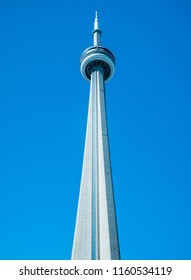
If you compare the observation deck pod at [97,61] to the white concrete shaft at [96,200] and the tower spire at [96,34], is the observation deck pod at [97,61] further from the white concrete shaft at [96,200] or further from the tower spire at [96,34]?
the white concrete shaft at [96,200]

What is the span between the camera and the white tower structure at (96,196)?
1335 inches

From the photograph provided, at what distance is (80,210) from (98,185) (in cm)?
449

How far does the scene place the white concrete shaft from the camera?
1335 inches

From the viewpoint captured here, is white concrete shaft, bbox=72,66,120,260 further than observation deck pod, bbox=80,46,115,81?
No

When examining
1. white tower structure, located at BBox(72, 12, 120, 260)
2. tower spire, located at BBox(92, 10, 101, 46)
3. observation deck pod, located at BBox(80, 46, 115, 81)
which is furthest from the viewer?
tower spire, located at BBox(92, 10, 101, 46)

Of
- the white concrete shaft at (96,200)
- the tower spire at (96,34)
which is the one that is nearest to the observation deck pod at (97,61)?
the tower spire at (96,34)

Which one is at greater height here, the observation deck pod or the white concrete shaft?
the observation deck pod

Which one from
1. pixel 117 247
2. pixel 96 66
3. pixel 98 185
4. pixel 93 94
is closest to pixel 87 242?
pixel 117 247

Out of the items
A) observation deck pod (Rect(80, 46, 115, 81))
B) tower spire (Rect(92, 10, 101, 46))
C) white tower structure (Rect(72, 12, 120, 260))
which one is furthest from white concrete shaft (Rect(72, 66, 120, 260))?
tower spire (Rect(92, 10, 101, 46))

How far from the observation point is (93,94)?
53438mm

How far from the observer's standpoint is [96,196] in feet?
131

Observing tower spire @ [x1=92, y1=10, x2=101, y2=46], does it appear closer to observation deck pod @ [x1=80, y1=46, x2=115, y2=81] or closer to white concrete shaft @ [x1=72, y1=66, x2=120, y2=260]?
observation deck pod @ [x1=80, y1=46, x2=115, y2=81]

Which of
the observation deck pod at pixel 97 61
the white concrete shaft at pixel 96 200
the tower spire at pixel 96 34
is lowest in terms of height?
the white concrete shaft at pixel 96 200
